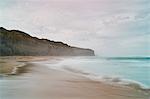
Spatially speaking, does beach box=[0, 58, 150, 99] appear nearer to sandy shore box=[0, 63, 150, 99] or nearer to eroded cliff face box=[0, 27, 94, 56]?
sandy shore box=[0, 63, 150, 99]

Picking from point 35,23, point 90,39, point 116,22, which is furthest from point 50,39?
point 116,22

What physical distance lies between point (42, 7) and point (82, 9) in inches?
12.0

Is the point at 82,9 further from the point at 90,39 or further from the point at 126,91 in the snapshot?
the point at 126,91

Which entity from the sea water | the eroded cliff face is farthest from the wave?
the eroded cliff face

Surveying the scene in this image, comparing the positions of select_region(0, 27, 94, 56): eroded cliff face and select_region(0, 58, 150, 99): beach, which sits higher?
select_region(0, 27, 94, 56): eroded cliff face

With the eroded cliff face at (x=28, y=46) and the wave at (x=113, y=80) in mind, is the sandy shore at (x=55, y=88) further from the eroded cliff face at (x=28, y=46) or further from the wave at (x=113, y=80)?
the eroded cliff face at (x=28, y=46)

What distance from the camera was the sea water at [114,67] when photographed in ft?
6.88

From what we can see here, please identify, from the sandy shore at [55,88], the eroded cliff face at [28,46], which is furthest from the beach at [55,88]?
the eroded cliff face at [28,46]

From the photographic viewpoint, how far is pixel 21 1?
212 cm

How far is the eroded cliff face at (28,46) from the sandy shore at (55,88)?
6.1 inches

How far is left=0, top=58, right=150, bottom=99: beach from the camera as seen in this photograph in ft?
6.79

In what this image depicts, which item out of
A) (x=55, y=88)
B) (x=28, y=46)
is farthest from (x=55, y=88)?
(x=28, y=46)

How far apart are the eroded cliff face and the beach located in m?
0.15

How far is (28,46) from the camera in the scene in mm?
2158
